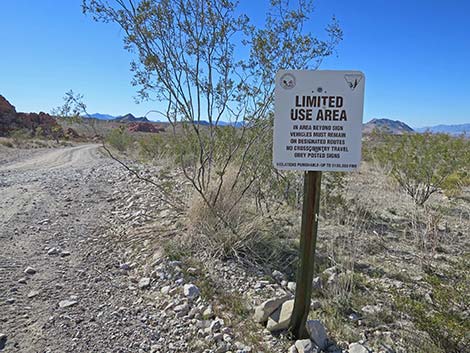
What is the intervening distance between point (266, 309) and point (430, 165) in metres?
6.68

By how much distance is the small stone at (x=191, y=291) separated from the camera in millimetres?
3287

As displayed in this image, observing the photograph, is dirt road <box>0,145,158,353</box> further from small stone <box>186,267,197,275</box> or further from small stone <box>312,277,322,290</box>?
small stone <box>312,277,322,290</box>

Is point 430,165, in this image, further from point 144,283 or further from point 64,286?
point 64,286

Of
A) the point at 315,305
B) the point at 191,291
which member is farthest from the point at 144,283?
the point at 315,305

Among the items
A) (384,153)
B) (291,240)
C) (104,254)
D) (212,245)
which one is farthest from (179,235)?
(384,153)

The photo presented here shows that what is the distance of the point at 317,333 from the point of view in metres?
2.62

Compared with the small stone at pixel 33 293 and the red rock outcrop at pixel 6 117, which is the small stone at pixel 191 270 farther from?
the red rock outcrop at pixel 6 117

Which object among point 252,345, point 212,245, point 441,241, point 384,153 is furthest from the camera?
point 384,153

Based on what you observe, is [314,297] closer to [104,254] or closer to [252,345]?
[252,345]

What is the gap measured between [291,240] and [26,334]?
3.23 metres

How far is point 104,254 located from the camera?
4.38 metres

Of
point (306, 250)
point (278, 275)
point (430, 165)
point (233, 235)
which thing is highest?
point (430, 165)

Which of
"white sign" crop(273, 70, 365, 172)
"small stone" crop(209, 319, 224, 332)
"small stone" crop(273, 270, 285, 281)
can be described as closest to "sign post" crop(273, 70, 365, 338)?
"white sign" crop(273, 70, 365, 172)

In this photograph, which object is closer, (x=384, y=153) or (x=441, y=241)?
(x=441, y=241)
